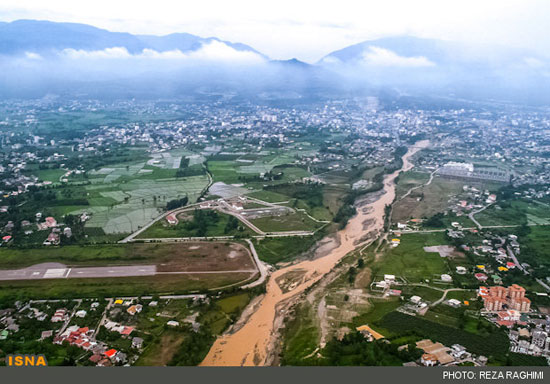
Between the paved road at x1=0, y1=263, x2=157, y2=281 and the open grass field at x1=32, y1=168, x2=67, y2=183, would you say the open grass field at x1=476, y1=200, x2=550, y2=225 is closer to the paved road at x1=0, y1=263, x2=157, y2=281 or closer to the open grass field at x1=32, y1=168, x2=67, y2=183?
the paved road at x1=0, y1=263, x2=157, y2=281

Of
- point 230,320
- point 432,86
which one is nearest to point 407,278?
point 230,320

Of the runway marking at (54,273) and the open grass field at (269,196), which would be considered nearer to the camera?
the runway marking at (54,273)

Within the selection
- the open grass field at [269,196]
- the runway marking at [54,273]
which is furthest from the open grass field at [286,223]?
the runway marking at [54,273]

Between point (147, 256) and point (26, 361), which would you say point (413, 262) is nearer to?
point (147, 256)

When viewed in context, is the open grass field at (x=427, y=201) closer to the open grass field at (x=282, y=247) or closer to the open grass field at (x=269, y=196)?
the open grass field at (x=282, y=247)

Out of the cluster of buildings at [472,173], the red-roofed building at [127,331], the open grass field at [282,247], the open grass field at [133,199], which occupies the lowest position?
the open grass field at [133,199]

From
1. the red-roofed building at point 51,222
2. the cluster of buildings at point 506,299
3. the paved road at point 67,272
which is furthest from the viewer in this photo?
the red-roofed building at point 51,222

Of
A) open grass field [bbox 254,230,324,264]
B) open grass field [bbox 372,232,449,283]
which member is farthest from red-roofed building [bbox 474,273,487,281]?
open grass field [bbox 254,230,324,264]

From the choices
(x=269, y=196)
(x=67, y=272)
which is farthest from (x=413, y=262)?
(x=67, y=272)
